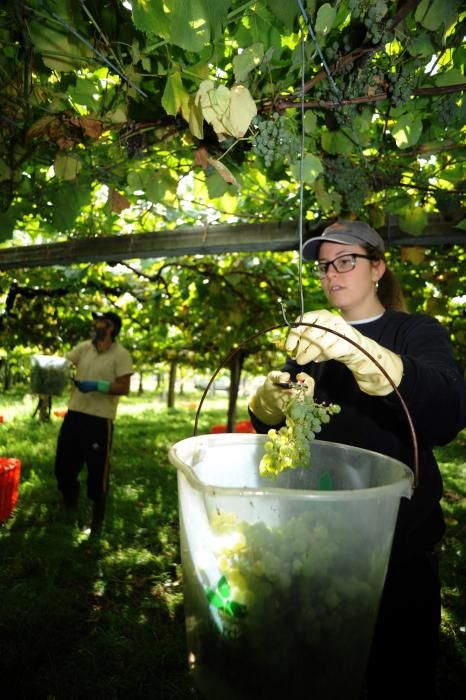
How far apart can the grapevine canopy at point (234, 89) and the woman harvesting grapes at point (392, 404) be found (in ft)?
1.28

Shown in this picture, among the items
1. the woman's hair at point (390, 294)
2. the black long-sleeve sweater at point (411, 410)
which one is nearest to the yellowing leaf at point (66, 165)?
the black long-sleeve sweater at point (411, 410)

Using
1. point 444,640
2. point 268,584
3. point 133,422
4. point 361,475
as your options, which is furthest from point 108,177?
point 133,422

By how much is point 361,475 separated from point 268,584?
1.35 feet

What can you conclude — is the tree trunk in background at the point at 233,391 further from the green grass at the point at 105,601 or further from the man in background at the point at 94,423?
the man in background at the point at 94,423

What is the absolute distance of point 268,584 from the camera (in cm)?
71

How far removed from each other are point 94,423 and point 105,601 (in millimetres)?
1534

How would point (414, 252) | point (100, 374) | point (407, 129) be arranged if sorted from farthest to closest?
1. point (100, 374)
2. point (414, 252)
3. point (407, 129)

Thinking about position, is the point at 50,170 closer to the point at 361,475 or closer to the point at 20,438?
the point at 361,475

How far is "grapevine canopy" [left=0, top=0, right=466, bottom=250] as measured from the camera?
1182 mm

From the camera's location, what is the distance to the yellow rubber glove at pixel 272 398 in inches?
50.9

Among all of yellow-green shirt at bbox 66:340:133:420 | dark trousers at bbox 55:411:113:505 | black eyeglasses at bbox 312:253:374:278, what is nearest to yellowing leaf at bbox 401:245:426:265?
black eyeglasses at bbox 312:253:374:278

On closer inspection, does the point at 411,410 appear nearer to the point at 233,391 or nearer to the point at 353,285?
the point at 353,285

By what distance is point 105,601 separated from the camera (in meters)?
2.77

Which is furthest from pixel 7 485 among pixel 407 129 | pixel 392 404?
pixel 407 129
